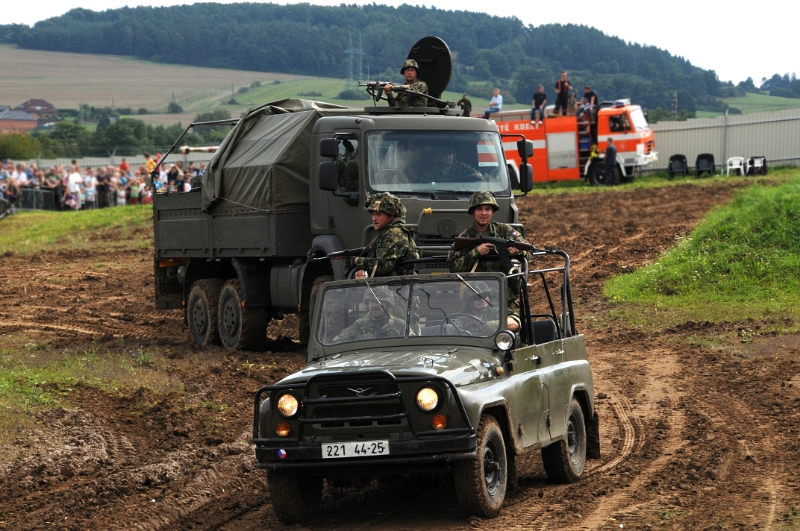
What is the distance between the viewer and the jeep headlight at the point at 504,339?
8415 mm

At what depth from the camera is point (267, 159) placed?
16.1 m

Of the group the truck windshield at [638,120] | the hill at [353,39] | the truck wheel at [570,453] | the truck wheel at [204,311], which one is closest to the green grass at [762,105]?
the hill at [353,39]

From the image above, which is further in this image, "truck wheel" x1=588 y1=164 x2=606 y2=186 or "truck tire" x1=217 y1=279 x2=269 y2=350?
"truck wheel" x1=588 y1=164 x2=606 y2=186

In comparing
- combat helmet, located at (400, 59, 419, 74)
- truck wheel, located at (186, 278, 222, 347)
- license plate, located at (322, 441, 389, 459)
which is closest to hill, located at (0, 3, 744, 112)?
truck wheel, located at (186, 278, 222, 347)

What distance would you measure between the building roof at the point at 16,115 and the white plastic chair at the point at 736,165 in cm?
6413

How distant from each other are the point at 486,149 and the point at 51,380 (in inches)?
225

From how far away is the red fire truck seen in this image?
127 feet

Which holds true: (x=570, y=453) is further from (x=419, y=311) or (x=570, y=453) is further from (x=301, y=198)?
(x=301, y=198)

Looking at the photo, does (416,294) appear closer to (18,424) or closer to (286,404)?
(286,404)

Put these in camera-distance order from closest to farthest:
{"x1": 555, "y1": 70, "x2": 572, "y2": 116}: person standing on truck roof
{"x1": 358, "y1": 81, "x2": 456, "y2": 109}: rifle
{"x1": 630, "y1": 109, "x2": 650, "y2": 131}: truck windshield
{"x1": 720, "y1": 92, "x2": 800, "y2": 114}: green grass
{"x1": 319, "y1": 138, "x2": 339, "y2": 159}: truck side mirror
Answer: {"x1": 319, "y1": 138, "x2": 339, "y2": 159}: truck side mirror → {"x1": 358, "y1": 81, "x2": 456, "y2": 109}: rifle → {"x1": 630, "y1": 109, "x2": 650, "y2": 131}: truck windshield → {"x1": 555, "y1": 70, "x2": 572, "y2": 116}: person standing on truck roof → {"x1": 720, "y1": 92, "x2": 800, "y2": 114}: green grass

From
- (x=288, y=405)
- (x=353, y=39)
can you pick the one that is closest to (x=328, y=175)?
(x=288, y=405)

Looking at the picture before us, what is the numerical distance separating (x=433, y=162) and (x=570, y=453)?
19.0 feet

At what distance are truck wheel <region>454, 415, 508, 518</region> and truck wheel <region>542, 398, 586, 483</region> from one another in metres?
0.99

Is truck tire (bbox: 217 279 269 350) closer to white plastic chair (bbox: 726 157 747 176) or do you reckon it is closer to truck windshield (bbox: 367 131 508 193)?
truck windshield (bbox: 367 131 508 193)
